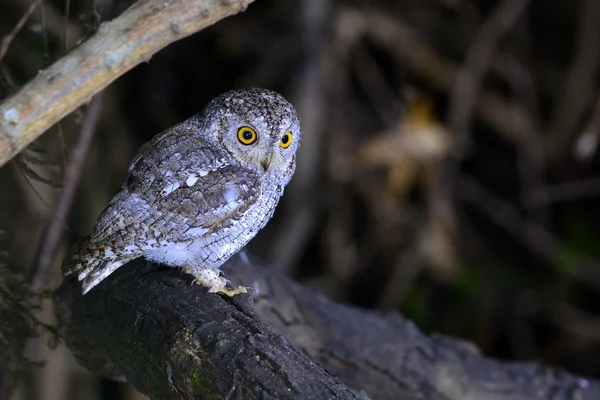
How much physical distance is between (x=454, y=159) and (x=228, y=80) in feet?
3.94

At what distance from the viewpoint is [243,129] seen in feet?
5.53

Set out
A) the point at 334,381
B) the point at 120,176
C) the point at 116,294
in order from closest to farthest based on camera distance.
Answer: the point at 334,381 < the point at 116,294 < the point at 120,176

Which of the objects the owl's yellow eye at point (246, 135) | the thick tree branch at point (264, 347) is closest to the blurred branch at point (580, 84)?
the thick tree branch at point (264, 347)

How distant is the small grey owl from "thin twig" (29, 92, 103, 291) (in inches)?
13.3

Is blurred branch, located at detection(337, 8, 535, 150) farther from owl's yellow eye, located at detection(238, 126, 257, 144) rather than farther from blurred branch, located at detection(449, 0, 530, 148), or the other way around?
owl's yellow eye, located at detection(238, 126, 257, 144)

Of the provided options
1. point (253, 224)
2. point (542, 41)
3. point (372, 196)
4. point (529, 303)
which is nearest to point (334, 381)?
point (253, 224)

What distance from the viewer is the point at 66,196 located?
1.98 metres

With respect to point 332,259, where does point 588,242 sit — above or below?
above

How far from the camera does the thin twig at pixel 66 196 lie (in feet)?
6.36

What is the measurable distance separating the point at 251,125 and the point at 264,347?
587 mm

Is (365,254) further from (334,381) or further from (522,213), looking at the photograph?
(334,381)

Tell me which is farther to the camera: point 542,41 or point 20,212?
point 542,41

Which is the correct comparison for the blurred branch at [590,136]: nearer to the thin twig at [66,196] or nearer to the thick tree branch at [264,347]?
the thick tree branch at [264,347]

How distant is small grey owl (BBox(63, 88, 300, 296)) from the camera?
1.58m
